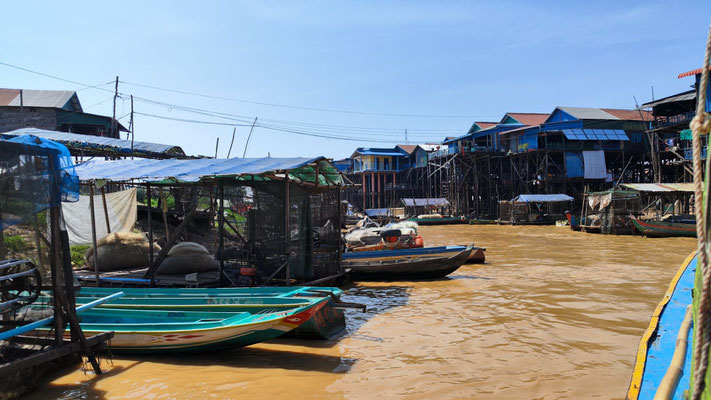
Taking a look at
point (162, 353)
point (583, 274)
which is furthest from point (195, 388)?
point (583, 274)

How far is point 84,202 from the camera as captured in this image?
14.1 metres

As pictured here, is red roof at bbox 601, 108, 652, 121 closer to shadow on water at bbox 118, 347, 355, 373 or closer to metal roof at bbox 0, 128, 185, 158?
metal roof at bbox 0, 128, 185, 158

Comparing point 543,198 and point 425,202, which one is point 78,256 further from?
point 425,202

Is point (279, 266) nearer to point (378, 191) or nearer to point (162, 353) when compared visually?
point (162, 353)

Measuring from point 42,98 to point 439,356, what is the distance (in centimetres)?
2863

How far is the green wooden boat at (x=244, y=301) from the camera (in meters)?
6.56

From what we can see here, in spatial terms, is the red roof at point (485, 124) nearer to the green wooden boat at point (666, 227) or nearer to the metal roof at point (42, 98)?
the green wooden boat at point (666, 227)

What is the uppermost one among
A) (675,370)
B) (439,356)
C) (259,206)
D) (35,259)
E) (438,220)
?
(259,206)

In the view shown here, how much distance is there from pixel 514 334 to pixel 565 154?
31210 mm

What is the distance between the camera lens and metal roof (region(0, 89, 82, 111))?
2556cm

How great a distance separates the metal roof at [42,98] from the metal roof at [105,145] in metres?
9.36

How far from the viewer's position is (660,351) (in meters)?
4.07

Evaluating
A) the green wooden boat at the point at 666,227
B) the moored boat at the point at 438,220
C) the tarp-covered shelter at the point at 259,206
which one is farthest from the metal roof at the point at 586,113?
the tarp-covered shelter at the point at 259,206

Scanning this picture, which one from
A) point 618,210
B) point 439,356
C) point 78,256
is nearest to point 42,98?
point 78,256
